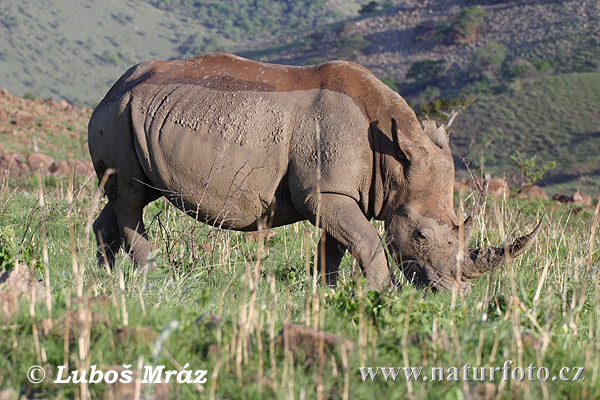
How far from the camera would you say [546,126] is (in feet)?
134

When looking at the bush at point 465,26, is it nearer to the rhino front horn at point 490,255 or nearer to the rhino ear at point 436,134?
the rhino ear at point 436,134

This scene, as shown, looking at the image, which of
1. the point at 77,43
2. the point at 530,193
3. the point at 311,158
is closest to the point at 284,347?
the point at 311,158

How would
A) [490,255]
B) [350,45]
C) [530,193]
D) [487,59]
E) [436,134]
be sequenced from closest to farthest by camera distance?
[490,255] → [436,134] → [530,193] → [487,59] → [350,45]

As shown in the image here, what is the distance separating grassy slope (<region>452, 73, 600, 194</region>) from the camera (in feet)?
115

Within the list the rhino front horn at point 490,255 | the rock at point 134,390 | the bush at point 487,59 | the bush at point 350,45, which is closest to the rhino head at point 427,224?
the rhino front horn at point 490,255

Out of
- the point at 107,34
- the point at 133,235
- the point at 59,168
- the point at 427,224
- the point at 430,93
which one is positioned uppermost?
the point at 427,224

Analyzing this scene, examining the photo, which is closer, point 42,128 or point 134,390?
point 134,390

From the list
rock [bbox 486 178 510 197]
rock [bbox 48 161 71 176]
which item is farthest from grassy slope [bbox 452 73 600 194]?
rock [bbox 48 161 71 176]

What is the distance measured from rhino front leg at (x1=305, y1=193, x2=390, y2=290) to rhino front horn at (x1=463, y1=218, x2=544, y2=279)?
0.79 metres

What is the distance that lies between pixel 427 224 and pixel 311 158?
110cm

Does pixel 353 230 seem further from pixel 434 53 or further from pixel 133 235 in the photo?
pixel 434 53

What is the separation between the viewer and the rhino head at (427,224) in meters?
6.05

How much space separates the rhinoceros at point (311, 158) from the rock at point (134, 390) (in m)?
2.73

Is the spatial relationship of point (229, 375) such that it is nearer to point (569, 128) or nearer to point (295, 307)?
point (295, 307)
